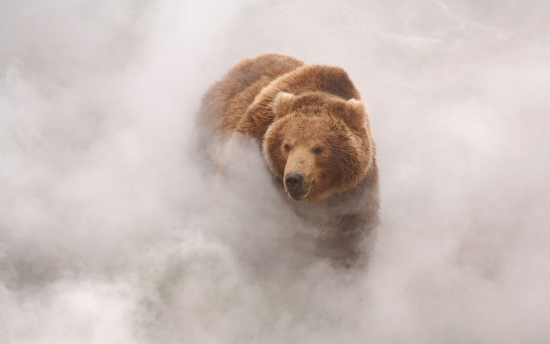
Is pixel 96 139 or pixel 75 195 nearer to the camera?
pixel 75 195

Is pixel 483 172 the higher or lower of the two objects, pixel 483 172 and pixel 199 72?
the lower

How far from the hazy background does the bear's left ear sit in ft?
2.03

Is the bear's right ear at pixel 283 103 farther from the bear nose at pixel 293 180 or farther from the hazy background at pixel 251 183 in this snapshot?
the bear nose at pixel 293 180

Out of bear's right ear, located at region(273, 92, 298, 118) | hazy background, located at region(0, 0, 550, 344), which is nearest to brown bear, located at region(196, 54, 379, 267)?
bear's right ear, located at region(273, 92, 298, 118)

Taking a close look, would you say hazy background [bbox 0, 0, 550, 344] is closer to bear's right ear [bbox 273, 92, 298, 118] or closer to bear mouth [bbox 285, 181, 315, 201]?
bear's right ear [bbox 273, 92, 298, 118]

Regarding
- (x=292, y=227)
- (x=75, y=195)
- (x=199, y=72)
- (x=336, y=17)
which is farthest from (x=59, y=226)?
(x=336, y=17)

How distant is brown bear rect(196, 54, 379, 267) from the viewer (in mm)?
2834

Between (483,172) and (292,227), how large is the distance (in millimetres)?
2599

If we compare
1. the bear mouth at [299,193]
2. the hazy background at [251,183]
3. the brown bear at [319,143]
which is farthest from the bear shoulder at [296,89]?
the bear mouth at [299,193]

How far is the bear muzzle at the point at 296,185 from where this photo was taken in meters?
2.62

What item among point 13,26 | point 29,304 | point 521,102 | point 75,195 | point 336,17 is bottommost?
point 29,304

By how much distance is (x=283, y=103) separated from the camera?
9.80 feet

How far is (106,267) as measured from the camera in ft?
11.2

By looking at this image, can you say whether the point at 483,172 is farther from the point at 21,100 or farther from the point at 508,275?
the point at 21,100
